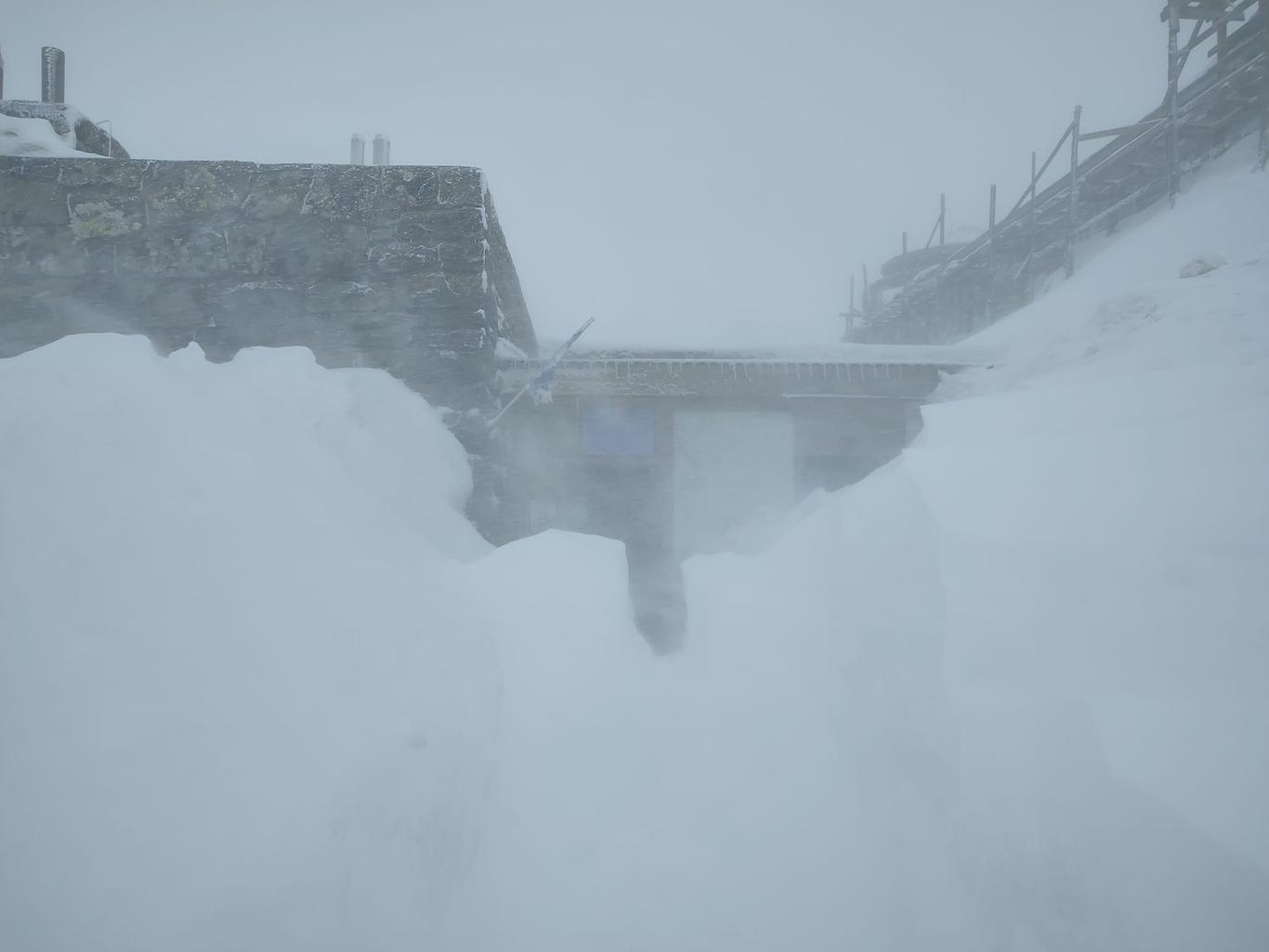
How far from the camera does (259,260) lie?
3904mm

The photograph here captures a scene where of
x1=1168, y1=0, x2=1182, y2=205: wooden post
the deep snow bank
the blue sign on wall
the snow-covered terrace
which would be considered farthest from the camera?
x1=1168, y1=0, x2=1182, y2=205: wooden post

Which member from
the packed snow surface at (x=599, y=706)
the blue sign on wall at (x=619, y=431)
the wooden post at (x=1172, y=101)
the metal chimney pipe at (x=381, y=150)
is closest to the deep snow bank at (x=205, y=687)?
the packed snow surface at (x=599, y=706)

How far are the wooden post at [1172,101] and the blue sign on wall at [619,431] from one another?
7.28 meters

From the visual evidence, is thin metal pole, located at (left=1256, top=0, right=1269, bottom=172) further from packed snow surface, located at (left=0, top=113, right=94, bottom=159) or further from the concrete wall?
packed snow surface, located at (left=0, top=113, right=94, bottom=159)

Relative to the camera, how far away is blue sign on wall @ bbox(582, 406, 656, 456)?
6.74 metres

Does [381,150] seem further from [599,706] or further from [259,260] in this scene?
[599,706]

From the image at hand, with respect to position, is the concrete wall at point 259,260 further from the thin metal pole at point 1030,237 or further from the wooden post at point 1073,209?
the thin metal pole at point 1030,237

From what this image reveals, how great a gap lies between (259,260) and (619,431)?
3.68 metres

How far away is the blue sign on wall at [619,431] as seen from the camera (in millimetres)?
6742

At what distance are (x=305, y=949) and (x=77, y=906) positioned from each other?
43cm

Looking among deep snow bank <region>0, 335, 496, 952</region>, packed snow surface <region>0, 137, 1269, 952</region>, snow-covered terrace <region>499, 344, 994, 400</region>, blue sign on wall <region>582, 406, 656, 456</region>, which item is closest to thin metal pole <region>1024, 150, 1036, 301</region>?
snow-covered terrace <region>499, 344, 994, 400</region>

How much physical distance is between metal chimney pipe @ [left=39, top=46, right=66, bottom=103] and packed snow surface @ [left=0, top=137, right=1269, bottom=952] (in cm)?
457

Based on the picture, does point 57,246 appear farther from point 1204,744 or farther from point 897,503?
point 1204,744

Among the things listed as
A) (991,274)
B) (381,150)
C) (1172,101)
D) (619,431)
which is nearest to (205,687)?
(619,431)
